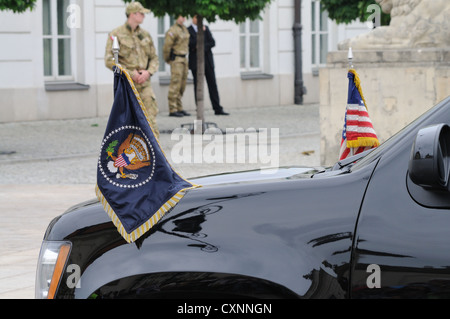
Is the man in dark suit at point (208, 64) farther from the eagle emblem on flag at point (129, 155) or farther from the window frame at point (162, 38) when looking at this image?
the eagle emblem on flag at point (129, 155)

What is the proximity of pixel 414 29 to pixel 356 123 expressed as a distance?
5.27 metres

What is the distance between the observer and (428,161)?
11.0 feet

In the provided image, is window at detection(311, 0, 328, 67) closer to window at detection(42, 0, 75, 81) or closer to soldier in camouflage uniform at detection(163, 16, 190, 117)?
soldier in camouflage uniform at detection(163, 16, 190, 117)

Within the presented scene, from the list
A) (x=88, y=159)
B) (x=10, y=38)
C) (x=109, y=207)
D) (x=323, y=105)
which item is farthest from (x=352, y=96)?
(x=10, y=38)

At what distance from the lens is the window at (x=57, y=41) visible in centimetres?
2161

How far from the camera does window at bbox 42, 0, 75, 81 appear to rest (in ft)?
70.9

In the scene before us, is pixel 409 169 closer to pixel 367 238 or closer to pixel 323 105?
pixel 367 238

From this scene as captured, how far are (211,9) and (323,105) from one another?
4664 mm

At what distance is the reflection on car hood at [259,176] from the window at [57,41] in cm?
1758

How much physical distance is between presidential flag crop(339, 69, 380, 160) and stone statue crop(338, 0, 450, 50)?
508 centimetres
